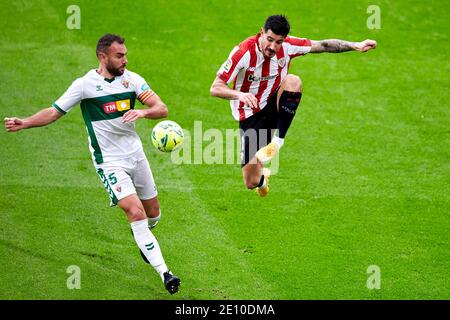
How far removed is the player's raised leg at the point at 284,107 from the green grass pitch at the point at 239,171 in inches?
46.2

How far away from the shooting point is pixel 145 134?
14695 millimetres

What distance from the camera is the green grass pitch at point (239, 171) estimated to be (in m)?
10.7

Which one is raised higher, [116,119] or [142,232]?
[116,119]

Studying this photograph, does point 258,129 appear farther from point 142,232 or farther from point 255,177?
point 142,232

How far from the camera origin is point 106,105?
991 cm

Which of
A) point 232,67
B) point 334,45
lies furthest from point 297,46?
point 232,67

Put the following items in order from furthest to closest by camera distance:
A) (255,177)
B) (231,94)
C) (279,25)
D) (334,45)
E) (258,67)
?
(255,177) < (334,45) < (258,67) < (279,25) < (231,94)

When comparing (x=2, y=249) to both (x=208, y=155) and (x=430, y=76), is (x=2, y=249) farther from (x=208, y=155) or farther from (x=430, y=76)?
(x=430, y=76)

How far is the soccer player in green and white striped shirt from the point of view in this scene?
9766 mm

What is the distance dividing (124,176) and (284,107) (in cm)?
257

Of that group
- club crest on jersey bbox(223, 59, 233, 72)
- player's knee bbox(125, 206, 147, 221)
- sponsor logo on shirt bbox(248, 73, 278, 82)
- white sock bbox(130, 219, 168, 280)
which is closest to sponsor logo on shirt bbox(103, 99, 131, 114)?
player's knee bbox(125, 206, 147, 221)

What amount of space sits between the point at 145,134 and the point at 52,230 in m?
3.56

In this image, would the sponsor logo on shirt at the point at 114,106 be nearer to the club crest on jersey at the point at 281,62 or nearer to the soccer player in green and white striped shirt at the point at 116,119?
the soccer player in green and white striped shirt at the point at 116,119

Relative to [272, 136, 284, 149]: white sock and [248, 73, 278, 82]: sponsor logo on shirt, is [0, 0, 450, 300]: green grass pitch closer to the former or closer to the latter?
[272, 136, 284, 149]: white sock
